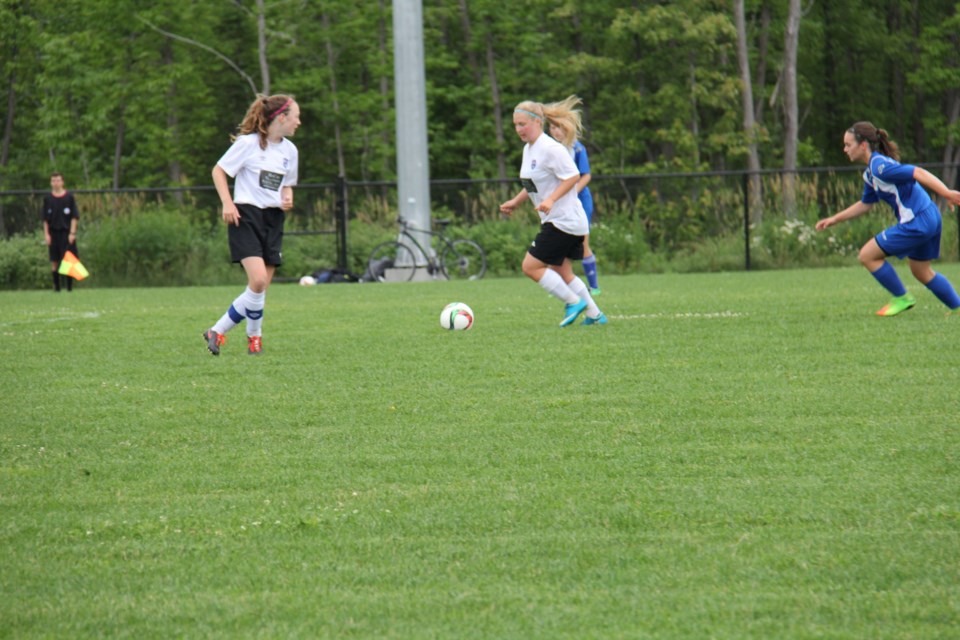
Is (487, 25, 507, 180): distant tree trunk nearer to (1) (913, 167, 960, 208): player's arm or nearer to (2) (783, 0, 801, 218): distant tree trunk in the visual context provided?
(2) (783, 0, 801, 218): distant tree trunk

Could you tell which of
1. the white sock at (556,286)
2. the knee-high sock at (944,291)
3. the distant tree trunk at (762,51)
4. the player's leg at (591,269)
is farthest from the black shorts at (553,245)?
the distant tree trunk at (762,51)

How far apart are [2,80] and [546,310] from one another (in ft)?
127

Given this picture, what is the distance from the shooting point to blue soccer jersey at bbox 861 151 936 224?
34.4 ft

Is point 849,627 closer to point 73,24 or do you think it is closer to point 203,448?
point 203,448

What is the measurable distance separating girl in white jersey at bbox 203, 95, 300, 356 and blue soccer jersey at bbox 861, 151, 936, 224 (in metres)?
4.74

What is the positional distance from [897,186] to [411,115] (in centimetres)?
1309

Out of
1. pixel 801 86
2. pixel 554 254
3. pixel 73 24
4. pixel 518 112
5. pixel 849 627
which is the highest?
pixel 73 24

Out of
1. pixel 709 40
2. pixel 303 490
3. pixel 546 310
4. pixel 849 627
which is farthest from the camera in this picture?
pixel 709 40

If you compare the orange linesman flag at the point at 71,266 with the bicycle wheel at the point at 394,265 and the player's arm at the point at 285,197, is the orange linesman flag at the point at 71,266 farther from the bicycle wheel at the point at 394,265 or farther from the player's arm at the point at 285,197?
the player's arm at the point at 285,197

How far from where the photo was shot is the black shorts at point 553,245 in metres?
11.0

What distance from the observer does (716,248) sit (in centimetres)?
2352

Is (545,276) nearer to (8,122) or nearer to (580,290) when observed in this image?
(580,290)

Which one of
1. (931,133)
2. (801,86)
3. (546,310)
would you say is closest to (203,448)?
(546,310)

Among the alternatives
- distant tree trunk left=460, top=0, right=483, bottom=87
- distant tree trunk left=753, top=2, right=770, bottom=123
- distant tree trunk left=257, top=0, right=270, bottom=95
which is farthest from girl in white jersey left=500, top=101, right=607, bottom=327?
distant tree trunk left=753, top=2, right=770, bottom=123
